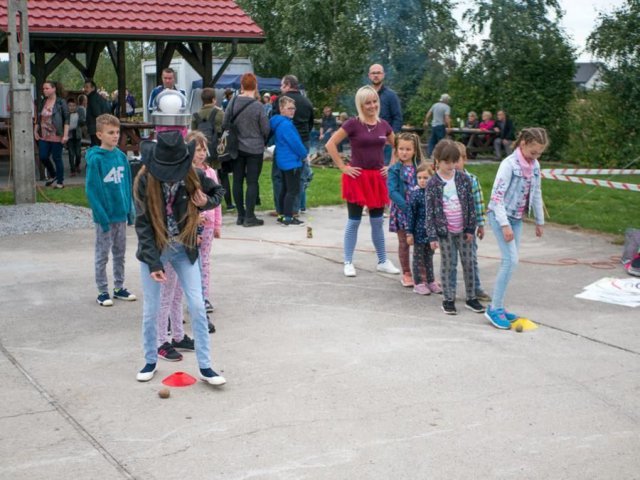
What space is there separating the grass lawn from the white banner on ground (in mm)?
3093

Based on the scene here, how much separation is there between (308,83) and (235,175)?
2692 cm

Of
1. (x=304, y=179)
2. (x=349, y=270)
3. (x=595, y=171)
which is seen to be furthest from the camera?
(x=304, y=179)

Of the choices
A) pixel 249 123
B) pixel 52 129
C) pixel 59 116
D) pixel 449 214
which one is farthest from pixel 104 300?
pixel 59 116

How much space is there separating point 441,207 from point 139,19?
39.5 feet

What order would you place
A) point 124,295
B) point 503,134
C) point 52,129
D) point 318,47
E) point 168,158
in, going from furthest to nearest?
point 318,47, point 503,134, point 52,129, point 124,295, point 168,158

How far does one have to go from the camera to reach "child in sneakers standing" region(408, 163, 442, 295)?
8.39 meters

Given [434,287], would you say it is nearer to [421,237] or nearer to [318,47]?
[421,237]

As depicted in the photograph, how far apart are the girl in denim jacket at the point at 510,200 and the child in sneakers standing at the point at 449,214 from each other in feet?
1.07

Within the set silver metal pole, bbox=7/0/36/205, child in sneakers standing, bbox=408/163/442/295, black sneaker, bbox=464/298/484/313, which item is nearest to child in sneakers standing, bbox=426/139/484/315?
black sneaker, bbox=464/298/484/313

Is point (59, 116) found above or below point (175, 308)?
above

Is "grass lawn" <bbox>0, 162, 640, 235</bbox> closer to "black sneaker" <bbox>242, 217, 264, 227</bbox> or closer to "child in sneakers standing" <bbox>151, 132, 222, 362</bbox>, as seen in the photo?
"black sneaker" <bbox>242, 217, 264, 227</bbox>

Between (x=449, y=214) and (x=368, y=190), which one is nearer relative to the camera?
(x=449, y=214)

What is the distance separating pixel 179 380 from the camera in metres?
6.00

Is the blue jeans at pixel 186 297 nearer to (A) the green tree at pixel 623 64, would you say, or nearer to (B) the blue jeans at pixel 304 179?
(B) the blue jeans at pixel 304 179
